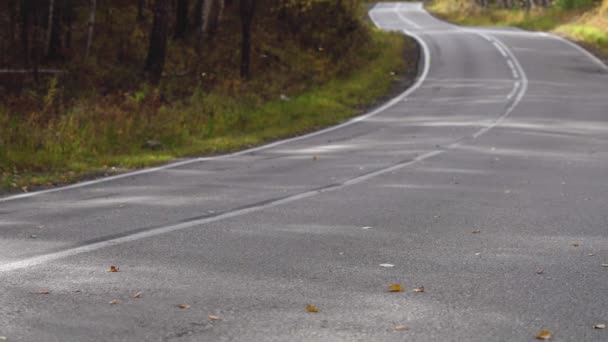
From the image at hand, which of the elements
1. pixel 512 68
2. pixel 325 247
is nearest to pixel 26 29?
pixel 512 68

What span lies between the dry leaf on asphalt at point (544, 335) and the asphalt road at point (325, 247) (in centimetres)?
3

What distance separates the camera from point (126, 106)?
69.2ft

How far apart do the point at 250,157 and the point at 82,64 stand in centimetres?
1574

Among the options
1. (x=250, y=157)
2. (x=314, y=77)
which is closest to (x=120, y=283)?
(x=250, y=157)

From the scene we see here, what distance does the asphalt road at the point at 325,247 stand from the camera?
5352 mm

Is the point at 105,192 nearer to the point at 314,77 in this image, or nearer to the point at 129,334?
the point at 129,334

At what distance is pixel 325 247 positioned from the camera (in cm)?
752

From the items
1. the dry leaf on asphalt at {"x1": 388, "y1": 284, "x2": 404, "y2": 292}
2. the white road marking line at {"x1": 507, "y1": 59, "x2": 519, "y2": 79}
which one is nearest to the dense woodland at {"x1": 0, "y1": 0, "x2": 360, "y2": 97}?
the white road marking line at {"x1": 507, "y1": 59, "x2": 519, "y2": 79}

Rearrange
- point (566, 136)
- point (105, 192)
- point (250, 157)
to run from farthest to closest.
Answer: point (566, 136), point (250, 157), point (105, 192)

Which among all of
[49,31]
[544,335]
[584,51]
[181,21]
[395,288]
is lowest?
[584,51]

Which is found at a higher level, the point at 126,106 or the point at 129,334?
the point at 129,334

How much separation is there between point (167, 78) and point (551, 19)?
31.6 meters


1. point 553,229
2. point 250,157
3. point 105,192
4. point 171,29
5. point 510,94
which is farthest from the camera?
point 171,29

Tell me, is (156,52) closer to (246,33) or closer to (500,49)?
(246,33)
